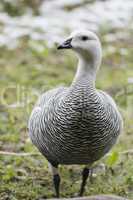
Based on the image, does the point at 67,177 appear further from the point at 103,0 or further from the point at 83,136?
the point at 103,0

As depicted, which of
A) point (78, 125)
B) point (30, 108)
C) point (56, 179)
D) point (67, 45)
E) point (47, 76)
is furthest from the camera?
point (47, 76)

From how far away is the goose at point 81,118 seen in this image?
4.52 metres

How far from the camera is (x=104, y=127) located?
457cm

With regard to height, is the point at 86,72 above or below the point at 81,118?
above

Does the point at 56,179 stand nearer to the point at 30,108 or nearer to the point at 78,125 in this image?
the point at 78,125

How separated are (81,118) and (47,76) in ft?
13.5

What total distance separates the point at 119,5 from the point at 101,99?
513cm

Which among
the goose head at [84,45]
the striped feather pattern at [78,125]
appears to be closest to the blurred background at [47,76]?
the striped feather pattern at [78,125]

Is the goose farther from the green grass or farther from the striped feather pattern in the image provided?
the green grass

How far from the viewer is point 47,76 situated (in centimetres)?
856

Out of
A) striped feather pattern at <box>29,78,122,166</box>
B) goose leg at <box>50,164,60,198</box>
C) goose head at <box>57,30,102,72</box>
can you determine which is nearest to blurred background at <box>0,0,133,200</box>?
goose leg at <box>50,164,60,198</box>

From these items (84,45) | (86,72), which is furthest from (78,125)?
(84,45)

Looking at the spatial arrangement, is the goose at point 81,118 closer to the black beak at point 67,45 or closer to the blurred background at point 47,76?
the black beak at point 67,45

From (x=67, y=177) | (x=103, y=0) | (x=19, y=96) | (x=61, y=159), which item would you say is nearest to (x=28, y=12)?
(x=103, y=0)
